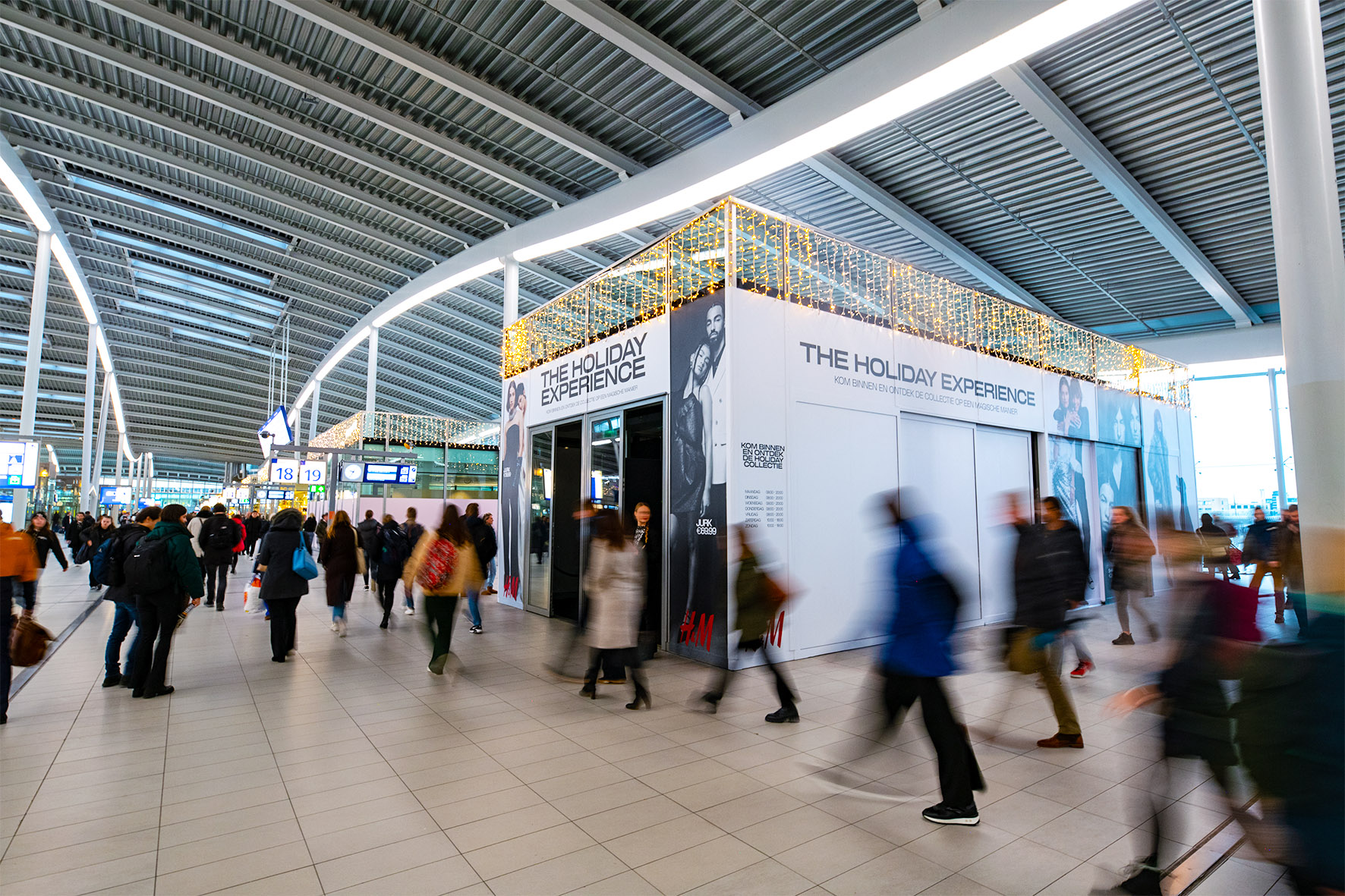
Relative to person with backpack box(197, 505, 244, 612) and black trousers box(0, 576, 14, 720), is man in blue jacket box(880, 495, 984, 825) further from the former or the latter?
person with backpack box(197, 505, 244, 612)

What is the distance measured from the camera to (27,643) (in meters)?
5.38

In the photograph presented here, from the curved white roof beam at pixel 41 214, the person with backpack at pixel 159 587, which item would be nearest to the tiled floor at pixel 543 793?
the person with backpack at pixel 159 587

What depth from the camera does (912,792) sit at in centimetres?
397

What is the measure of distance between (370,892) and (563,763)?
1.64 metres

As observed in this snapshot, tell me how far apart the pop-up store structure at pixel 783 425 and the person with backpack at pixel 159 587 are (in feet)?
11.6

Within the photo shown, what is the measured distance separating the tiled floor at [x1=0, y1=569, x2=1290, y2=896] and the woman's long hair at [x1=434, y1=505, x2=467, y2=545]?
1.36 m

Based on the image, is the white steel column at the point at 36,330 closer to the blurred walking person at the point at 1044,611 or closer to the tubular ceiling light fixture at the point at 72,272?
the tubular ceiling light fixture at the point at 72,272

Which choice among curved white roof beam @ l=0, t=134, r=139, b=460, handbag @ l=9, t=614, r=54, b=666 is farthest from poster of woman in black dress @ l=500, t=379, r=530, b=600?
curved white roof beam @ l=0, t=134, r=139, b=460

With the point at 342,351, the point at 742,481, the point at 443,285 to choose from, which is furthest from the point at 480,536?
the point at 342,351

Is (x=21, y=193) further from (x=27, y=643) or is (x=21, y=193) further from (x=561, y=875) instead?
(x=561, y=875)

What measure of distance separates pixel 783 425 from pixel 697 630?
7.79 feet

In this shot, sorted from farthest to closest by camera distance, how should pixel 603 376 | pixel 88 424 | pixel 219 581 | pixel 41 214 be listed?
pixel 88 424 < pixel 41 214 < pixel 219 581 < pixel 603 376

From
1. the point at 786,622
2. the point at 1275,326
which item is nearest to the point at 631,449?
the point at 786,622

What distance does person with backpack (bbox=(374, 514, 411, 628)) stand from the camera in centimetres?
1024
